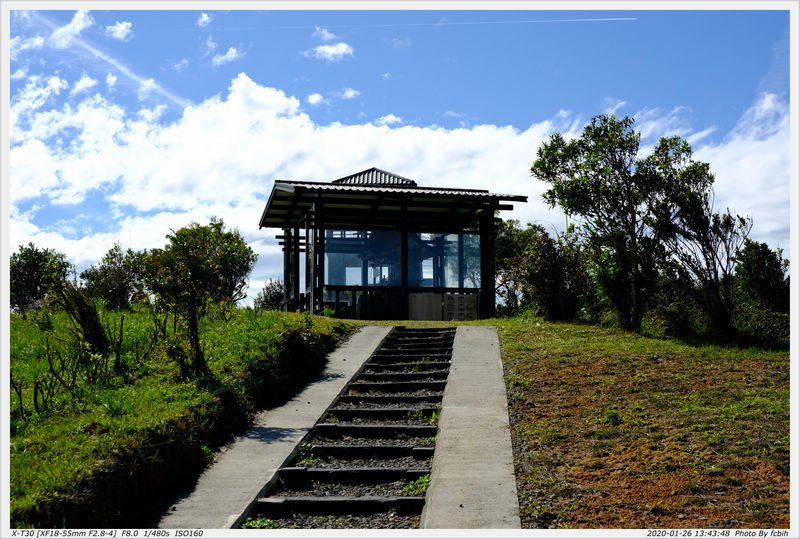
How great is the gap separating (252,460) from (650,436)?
12.3 ft

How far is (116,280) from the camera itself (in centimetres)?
1742

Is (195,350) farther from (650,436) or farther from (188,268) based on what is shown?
(650,436)

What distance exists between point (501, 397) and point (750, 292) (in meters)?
13.9

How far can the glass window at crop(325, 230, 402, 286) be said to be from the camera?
2069 centimetres

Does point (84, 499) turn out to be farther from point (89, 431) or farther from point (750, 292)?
point (750, 292)

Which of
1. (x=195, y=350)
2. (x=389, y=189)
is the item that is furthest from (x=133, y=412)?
(x=389, y=189)

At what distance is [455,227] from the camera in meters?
21.5

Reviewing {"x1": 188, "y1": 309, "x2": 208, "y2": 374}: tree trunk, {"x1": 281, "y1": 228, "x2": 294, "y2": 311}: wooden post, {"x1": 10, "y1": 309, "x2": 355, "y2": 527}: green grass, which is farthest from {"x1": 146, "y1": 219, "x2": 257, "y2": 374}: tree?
{"x1": 281, "y1": 228, "x2": 294, "y2": 311}: wooden post

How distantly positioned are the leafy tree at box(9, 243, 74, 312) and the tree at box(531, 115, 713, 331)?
8754mm

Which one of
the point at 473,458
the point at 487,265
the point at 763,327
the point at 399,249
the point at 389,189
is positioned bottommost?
the point at 473,458

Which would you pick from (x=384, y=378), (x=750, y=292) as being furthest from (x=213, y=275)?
(x=750, y=292)

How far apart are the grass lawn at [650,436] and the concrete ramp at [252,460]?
2.22 meters

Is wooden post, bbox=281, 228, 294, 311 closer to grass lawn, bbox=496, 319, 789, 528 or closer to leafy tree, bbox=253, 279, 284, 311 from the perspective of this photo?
leafy tree, bbox=253, 279, 284, 311

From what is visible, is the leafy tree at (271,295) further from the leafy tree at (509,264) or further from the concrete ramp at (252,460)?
the concrete ramp at (252,460)
